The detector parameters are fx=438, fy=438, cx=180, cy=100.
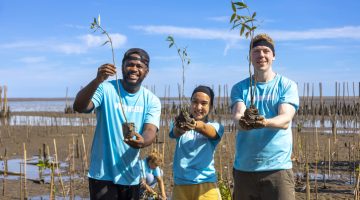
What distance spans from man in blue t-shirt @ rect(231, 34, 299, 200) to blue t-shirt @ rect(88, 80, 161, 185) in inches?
32.6

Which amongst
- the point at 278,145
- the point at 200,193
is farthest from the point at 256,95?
the point at 200,193

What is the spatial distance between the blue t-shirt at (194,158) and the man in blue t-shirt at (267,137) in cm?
35

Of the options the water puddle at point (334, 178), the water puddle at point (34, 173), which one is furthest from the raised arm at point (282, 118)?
the water puddle at point (34, 173)

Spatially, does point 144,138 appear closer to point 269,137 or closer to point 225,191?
point 269,137

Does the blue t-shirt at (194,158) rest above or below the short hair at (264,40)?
below

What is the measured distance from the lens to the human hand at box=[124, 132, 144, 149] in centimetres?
354

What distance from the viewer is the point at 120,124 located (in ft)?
12.4

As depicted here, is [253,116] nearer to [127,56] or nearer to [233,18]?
[233,18]

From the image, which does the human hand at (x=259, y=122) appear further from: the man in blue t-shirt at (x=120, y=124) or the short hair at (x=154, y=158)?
the short hair at (x=154, y=158)

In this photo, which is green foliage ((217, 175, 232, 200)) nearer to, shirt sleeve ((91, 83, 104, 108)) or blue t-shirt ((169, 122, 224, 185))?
blue t-shirt ((169, 122, 224, 185))

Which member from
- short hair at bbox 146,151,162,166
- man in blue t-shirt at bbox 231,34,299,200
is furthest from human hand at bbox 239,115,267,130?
short hair at bbox 146,151,162,166

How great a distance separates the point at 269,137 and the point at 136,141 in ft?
3.61

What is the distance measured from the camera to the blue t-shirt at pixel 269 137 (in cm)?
363

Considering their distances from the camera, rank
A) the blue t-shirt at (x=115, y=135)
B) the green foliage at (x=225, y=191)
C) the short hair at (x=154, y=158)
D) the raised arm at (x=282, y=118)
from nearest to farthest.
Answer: the raised arm at (x=282, y=118) < the blue t-shirt at (x=115, y=135) < the short hair at (x=154, y=158) < the green foliage at (x=225, y=191)
